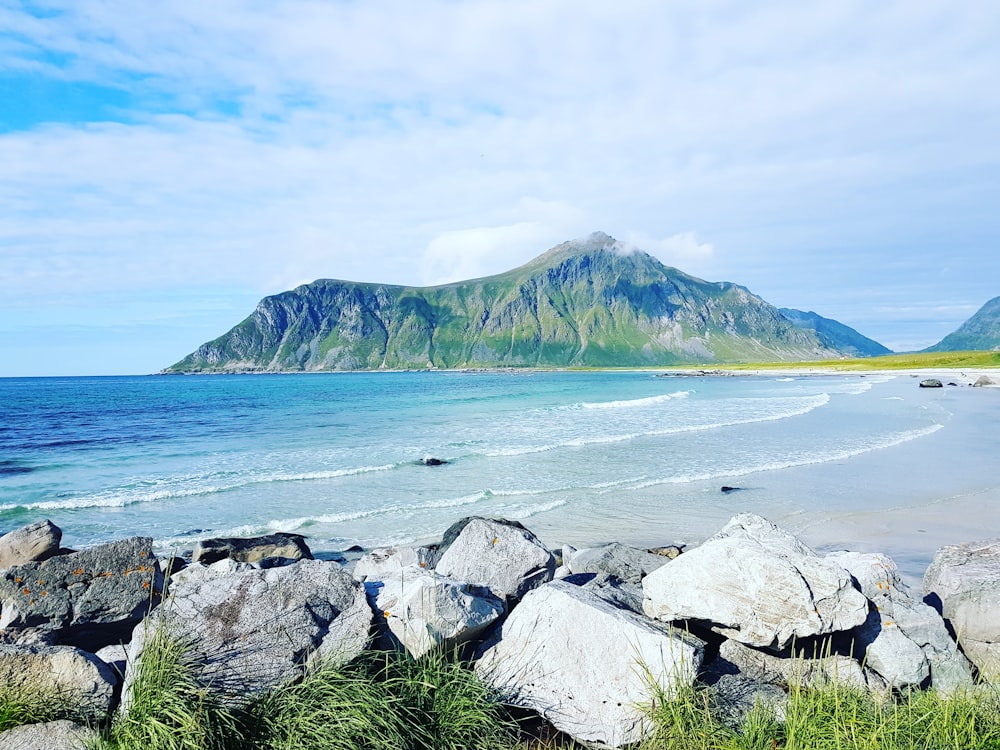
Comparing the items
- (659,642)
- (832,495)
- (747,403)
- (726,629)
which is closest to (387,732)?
(659,642)

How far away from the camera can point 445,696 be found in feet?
16.7

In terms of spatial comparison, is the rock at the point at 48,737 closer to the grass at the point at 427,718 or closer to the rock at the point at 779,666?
the grass at the point at 427,718

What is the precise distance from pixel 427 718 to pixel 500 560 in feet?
11.3

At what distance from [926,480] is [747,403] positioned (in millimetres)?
38045

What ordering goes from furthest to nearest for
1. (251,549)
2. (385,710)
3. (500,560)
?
(251,549) < (500,560) < (385,710)

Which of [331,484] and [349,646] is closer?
[349,646]

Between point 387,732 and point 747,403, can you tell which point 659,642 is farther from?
point 747,403

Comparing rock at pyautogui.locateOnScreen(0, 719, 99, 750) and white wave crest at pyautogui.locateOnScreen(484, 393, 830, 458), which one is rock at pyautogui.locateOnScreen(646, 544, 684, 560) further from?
white wave crest at pyautogui.locateOnScreen(484, 393, 830, 458)

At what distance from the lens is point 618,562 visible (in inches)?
390

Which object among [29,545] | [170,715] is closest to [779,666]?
[170,715]

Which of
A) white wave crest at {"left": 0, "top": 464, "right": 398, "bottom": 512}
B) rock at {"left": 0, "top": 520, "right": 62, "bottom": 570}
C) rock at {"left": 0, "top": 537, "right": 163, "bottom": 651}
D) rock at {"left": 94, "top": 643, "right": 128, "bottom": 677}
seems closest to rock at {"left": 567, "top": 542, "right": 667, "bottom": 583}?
rock at {"left": 0, "top": 537, "right": 163, "bottom": 651}

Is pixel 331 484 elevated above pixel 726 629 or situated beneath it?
situated beneath

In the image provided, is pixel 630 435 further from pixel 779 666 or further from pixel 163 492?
pixel 779 666

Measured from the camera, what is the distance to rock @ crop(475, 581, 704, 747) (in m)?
5.21
